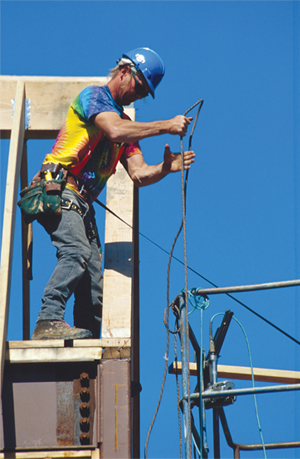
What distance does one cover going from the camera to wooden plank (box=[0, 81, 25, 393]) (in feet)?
14.6

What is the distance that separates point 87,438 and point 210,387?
96cm

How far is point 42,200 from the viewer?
5.00 metres

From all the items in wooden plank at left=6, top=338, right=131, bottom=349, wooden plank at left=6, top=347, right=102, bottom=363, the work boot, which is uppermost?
the work boot

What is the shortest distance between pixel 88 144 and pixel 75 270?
1127 millimetres

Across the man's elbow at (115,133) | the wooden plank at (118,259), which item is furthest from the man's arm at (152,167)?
the man's elbow at (115,133)

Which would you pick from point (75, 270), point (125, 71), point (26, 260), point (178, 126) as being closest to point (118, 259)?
point (75, 270)

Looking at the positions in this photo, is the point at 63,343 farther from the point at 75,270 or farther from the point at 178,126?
the point at 178,126

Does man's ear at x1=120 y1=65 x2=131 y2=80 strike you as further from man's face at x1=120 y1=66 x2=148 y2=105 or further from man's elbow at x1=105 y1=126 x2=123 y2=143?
man's elbow at x1=105 y1=126 x2=123 y2=143

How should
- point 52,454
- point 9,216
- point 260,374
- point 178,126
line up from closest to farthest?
point 52,454 < point 9,216 < point 178,126 < point 260,374

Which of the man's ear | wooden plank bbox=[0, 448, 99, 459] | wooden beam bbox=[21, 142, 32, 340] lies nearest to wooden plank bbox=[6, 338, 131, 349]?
wooden plank bbox=[0, 448, 99, 459]

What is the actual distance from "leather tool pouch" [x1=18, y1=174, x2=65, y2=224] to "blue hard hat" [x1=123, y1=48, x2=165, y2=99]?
3.84ft

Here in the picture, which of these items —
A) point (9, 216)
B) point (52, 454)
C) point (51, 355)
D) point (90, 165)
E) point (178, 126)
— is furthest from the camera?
point (90, 165)

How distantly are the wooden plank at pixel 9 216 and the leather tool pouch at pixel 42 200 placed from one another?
0.17 meters

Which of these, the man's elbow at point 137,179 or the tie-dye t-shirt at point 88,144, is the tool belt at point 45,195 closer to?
the tie-dye t-shirt at point 88,144
